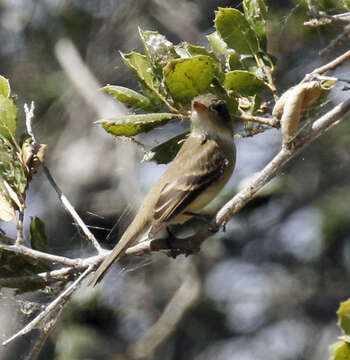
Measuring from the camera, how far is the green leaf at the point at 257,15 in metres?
2.84

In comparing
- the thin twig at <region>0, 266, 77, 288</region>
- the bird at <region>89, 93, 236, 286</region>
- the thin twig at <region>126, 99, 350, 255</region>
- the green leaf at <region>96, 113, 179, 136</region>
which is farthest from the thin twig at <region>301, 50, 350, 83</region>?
the thin twig at <region>0, 266, 77, 288</region>

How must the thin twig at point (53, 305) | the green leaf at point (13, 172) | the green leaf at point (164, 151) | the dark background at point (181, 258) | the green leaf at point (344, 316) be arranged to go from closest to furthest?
1. the green leaf at point (344, 316)
2. the thin twig at point (53, 305)
3. the green leaf at point (13, 172)
4. the green leaf at point (164, 151)
5. the dark background at point (181, 258)

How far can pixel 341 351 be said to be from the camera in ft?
6.20

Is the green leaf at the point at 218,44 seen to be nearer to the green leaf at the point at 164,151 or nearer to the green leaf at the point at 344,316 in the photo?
the green leaf at the point at 164,151

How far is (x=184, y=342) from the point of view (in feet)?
19.4

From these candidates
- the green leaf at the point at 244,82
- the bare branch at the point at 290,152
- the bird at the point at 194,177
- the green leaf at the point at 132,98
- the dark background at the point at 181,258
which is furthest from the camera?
the dark background at the point at 181,258

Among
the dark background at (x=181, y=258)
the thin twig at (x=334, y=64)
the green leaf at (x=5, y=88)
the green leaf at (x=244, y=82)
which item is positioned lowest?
the dark background at (x=181, y=258)

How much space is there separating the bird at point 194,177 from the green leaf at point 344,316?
160 cm

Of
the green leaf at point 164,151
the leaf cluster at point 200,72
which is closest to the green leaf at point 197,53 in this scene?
the leaf cluster at point 200,72

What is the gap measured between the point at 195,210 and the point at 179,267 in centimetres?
258

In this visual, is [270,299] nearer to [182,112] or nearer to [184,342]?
[184,342]

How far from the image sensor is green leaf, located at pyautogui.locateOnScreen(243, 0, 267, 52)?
2838mm

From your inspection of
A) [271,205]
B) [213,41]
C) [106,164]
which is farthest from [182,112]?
[106,164]

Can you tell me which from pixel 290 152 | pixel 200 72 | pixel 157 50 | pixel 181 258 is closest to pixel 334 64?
pixel 290 152
